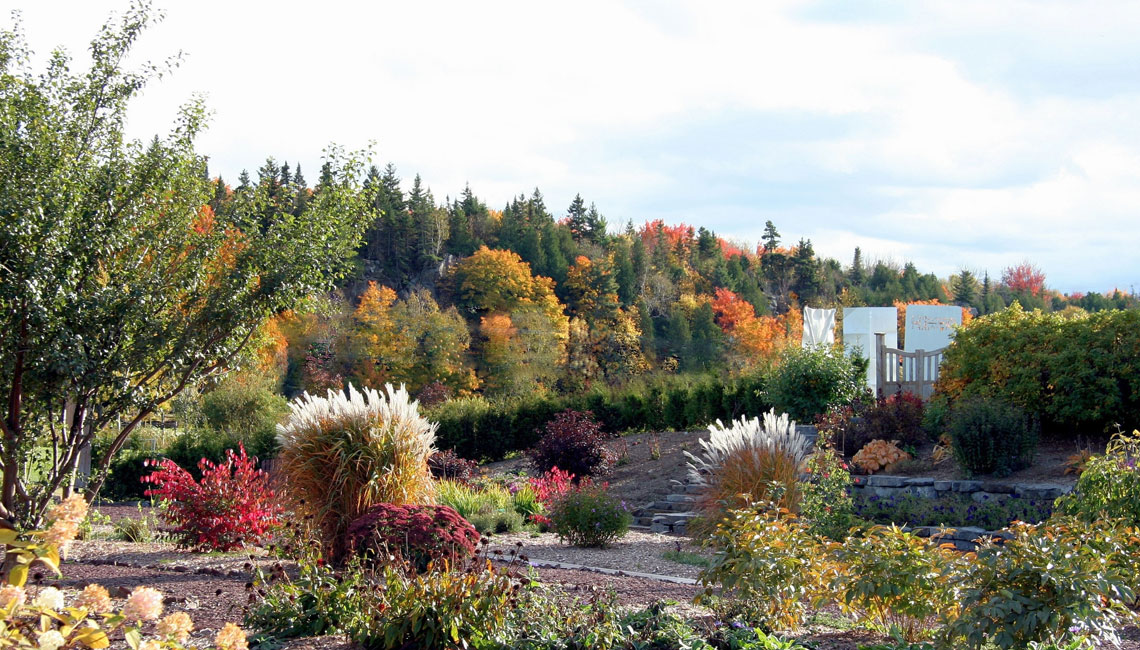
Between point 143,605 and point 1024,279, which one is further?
point 1024,279

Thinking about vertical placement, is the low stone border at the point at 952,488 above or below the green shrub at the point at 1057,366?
below

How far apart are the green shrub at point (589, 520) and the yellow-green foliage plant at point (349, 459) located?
216 cm

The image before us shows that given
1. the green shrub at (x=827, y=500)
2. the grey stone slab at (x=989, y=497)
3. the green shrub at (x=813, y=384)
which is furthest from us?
the green shrub at (x=813, y=384)

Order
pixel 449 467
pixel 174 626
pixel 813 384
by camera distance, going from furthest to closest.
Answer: pixel 449 467, pixel 813 384, pixel 174 626

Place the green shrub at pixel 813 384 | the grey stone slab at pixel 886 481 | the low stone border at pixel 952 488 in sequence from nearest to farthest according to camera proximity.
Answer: the low stone border at pixel 952 488
the grey stone slab at pixel 886 481
the green shrub at pixel 813 384

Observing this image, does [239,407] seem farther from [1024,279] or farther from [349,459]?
[1024,279]

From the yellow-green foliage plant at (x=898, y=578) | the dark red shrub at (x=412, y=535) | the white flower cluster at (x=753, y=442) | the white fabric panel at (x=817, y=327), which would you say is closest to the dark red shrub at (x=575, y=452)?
the white flower cluster at (x=753, y=442)

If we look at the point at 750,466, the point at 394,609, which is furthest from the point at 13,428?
the point at 750,466

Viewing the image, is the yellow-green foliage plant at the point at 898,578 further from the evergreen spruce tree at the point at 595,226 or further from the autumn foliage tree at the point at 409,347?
the evergreen spruce tree at the point at 595,226

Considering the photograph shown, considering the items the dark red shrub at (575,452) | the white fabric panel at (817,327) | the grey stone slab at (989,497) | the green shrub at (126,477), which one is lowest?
the green shrub at (126,477)

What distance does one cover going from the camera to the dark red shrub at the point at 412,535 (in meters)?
5.18

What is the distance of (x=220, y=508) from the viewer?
7.02 meters

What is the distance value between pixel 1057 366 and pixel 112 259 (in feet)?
29.1

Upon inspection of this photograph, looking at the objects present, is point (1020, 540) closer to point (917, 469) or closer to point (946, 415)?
point (917, 469)
